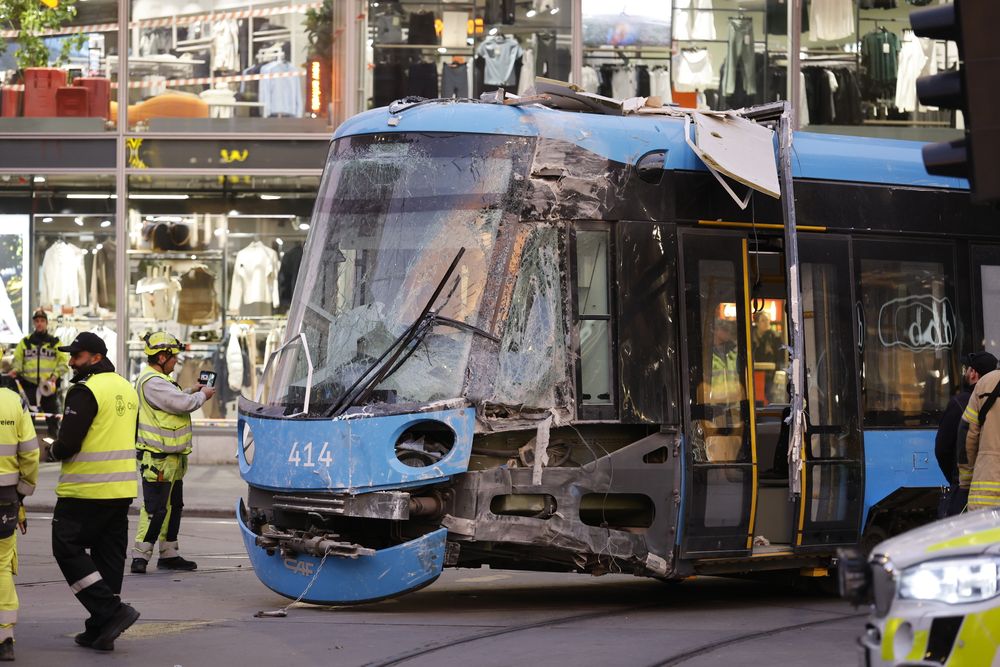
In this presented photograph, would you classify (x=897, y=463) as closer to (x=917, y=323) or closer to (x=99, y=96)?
(x=917, y=323)

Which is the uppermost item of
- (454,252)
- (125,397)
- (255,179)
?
(255,179)

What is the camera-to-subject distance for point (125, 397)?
9.25m

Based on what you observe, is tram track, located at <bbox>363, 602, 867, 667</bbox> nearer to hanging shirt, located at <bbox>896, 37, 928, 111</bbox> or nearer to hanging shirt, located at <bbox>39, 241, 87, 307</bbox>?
hanging shirt, located at <bbox>896, 37, 928, 111</bbox>

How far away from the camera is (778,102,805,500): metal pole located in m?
10.5

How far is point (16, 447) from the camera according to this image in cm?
864

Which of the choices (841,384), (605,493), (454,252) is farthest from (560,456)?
(841,384)

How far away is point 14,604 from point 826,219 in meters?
5.89

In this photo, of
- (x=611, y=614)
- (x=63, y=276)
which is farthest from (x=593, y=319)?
(x=63, y=276)

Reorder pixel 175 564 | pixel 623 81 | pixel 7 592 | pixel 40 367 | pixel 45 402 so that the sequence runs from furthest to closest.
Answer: pixel 623 81 → pixel 45 402 → pixel 40 367 → pixel 175 564 → pixel 7 592

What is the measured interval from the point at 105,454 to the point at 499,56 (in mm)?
12832

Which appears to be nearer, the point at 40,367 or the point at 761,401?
the point at 761,401

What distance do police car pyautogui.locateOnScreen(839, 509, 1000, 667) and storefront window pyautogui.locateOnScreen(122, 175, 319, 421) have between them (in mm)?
16084

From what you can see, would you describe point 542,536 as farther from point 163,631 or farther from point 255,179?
point 255,179

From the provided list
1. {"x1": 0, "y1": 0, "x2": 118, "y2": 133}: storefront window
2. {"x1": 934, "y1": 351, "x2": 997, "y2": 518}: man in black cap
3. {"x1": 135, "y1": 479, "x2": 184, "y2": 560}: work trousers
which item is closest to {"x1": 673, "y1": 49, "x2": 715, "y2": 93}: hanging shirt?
{"x1": 0, "y1": 0, "x2": 118, "y2": 133}: storefront window
